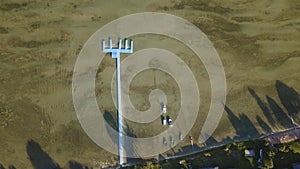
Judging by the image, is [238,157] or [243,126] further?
[243,126]

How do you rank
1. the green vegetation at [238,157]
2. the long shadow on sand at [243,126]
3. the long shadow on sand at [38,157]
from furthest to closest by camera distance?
the long shadow on sand at [243,126] < the green vegetation at [238,157] < the long shadow on sand at [38,157]

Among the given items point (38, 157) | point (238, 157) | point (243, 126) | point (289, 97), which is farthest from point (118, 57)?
point (289, 97)

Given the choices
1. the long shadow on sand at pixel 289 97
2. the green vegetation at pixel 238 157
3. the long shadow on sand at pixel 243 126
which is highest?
the long shadow on sand at pixel 289 97

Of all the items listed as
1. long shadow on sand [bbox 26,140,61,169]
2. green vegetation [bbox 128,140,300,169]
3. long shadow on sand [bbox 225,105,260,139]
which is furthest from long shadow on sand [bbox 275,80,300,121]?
long shadow on sand [bbox 26,140,61,169]

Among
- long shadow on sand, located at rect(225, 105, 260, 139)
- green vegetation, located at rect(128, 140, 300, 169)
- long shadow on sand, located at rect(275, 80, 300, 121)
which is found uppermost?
long shadow on sand, located at rect(275, 80, 300, 121)

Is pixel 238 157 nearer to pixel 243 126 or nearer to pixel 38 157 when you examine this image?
pixel 243 126

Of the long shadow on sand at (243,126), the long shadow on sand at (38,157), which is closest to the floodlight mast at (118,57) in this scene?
the long shadow on sand at (38,157)

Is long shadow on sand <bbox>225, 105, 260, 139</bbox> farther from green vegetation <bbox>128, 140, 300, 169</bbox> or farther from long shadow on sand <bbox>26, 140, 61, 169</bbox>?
long shadow on sand <bbox>26, 140, 61, 169</bbox>

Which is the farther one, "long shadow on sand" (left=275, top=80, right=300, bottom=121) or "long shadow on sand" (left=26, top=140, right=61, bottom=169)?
"long shadow on sand" (left=275, top=80, right=300, bottom=121)

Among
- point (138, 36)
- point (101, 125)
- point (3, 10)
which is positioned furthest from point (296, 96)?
point (3, 10)

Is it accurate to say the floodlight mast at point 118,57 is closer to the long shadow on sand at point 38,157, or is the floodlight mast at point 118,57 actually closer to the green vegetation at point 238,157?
the green vegetation at point 238,157
